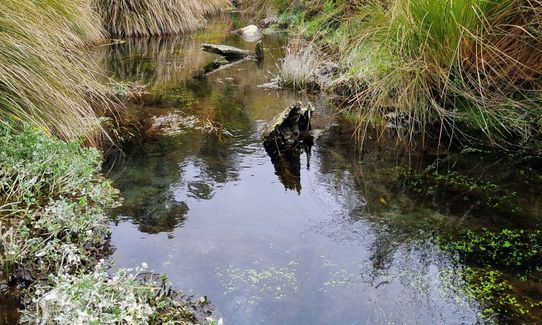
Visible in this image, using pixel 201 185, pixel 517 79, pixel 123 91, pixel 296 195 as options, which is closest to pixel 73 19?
pixel 123 91

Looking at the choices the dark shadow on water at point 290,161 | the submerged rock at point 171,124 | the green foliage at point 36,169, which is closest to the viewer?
the green foliage at point 36,169

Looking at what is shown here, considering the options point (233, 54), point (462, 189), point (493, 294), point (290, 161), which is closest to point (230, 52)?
point (233, 54)

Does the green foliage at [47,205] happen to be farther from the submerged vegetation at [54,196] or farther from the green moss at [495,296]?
the green moss at [495,296]

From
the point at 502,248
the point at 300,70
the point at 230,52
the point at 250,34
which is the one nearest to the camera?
the point at 502,248

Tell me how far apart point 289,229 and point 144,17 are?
850cm

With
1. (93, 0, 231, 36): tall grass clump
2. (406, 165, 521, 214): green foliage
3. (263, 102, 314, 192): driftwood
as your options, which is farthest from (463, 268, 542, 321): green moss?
(93, 0, 231, 36): tall grass clump

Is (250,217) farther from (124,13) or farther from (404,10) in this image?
(124,13)

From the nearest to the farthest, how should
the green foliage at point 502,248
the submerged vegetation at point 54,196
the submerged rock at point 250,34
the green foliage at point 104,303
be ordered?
the green foliage at point 104,303 < the submerged vegetation at point 54,196 < the green foliage at point 502,248 < the submerged rock at point 250,34

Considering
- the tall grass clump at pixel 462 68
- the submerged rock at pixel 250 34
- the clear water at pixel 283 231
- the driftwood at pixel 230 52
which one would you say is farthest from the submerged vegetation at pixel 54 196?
the submerged rock at pixel 250 34

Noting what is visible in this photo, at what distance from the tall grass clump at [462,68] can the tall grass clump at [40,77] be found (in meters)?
2.68

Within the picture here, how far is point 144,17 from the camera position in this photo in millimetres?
10594

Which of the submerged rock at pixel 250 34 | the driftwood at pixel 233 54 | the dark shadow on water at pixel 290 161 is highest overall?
the dark shadow on water at pixel 290 161

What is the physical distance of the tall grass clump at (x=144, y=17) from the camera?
1020 centimetres

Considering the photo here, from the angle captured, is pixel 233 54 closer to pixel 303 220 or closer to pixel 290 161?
pixel 290 161
